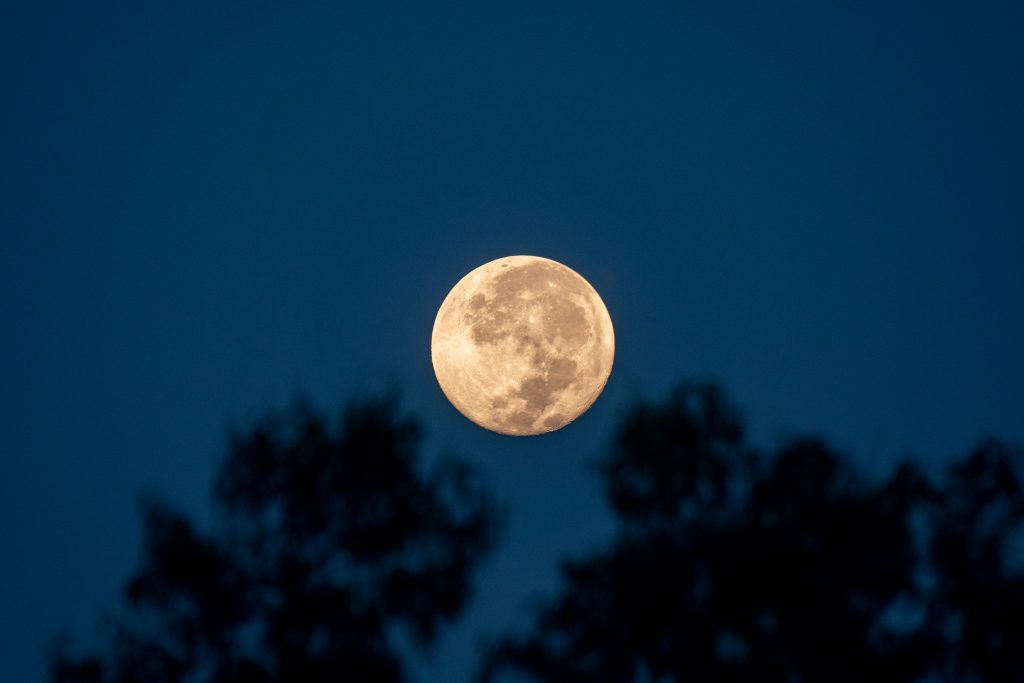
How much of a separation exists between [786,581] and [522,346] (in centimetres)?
604

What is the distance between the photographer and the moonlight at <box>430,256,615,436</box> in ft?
63.9

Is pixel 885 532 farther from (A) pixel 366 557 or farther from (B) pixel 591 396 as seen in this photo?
(A) pixel 366 557

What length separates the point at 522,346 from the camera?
63.6 feet

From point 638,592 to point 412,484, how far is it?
459 cm

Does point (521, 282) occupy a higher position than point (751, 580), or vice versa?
point (521, 282)

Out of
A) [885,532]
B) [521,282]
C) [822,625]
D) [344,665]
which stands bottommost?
[344,665]

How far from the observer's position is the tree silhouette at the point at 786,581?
65.7 feet

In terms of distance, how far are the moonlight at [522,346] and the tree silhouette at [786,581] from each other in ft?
7.85

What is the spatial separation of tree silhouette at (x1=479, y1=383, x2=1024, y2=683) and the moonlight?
7.85 ft

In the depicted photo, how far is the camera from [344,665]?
1969 cm

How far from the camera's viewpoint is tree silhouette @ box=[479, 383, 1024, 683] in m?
20.0

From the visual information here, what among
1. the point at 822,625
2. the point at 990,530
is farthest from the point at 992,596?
the point at 822,625

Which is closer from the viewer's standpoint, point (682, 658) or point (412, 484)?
point (682, 658)

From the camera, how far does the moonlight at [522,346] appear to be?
19.5 m
